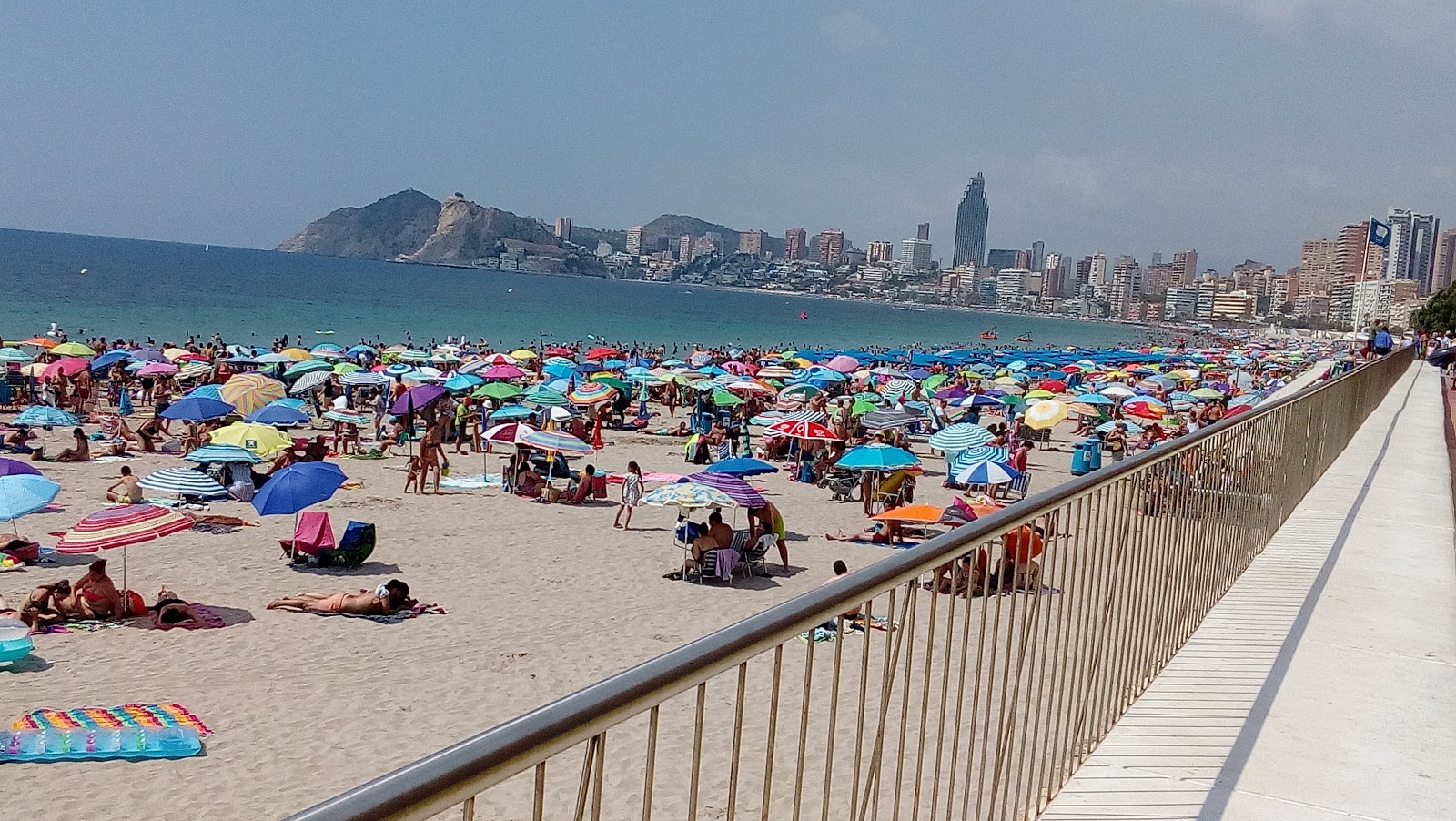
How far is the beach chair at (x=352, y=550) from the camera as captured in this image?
13.3m

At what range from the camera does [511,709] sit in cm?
893

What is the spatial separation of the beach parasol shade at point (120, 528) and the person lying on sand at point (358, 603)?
1263mm

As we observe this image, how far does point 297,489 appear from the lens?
13.3m

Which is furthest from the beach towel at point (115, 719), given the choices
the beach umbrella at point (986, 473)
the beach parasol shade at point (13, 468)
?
the beach umbrella at point (986, 473)

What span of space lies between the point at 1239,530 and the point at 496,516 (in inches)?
495

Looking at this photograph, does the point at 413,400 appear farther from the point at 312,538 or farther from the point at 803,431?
the point at 312,538

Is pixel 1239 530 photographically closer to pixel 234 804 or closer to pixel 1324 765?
pixel 1324 765

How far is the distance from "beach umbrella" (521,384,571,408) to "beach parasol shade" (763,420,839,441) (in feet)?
16.4

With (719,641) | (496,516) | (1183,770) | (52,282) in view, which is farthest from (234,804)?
(52,282)

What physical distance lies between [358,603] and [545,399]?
13.1 m

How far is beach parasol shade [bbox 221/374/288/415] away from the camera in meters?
21.3

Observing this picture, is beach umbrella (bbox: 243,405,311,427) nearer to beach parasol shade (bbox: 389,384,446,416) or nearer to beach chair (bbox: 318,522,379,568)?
beach parasol shade (bbox: 389,384,446,416)

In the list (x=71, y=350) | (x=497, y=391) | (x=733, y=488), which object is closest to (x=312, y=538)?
(x=733, y=488)

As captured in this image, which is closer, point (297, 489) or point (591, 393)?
point (297, 489)
